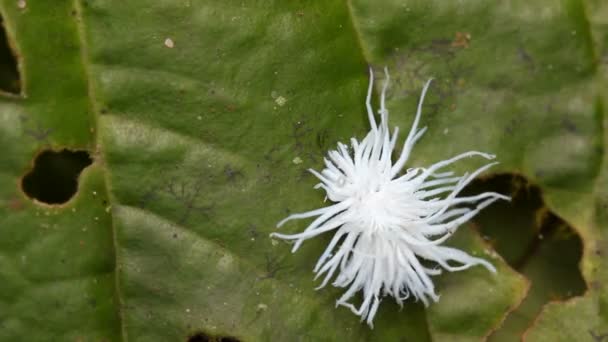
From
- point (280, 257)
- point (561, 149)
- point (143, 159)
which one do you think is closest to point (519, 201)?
point (561, 149)

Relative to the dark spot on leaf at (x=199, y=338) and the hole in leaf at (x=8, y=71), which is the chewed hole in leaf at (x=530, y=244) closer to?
the dark spot on leaf at (x=199, y=338)

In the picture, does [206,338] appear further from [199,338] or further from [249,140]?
[249,140]

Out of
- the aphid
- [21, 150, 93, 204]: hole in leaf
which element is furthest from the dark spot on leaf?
[21, 150, 93, 204]: hole in leaf

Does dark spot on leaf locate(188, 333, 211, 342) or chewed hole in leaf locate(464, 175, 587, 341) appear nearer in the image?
dark spot on leaf locate(188, 333, 211, 342)

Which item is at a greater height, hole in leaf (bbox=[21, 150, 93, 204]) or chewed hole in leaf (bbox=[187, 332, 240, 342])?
hole in leaf (bbox=[21, 150, 93, 204])

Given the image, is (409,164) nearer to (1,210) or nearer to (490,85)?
(490,85)

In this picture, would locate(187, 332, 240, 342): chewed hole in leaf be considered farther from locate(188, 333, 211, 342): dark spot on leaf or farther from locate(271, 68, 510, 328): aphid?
locate(271, 68, 510, 328): aphid

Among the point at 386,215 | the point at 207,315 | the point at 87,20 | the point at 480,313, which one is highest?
the point at 87,20
